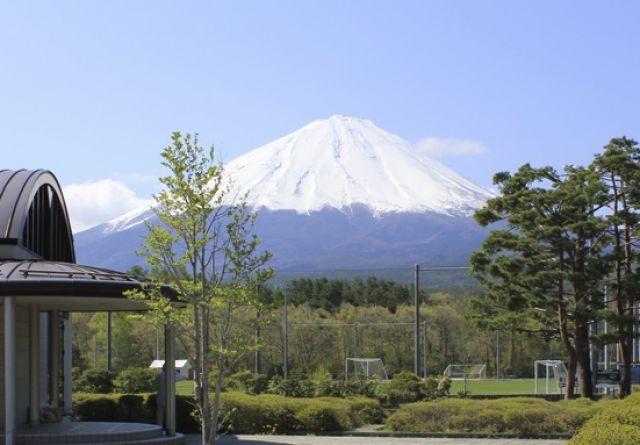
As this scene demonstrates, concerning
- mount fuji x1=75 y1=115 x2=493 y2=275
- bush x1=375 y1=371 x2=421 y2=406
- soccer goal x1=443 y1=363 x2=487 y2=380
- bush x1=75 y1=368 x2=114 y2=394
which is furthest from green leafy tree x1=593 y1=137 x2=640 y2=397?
mount fuji x1=75 y1=115 x2=493 y2=275

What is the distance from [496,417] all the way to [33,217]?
948cm

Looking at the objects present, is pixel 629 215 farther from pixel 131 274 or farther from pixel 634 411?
pixel 634 411

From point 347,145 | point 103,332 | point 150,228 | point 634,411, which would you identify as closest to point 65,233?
point 150,228

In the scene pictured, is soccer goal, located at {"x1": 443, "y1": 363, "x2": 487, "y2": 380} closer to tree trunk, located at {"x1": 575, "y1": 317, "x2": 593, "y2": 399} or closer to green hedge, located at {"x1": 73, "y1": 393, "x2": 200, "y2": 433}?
tree trunk, located at {"x1": 575, "y1": 317, "x2": 593, "y2": 399}

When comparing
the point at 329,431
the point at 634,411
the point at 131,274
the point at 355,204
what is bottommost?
the point at 329,431

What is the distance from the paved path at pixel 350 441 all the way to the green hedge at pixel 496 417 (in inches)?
25.4

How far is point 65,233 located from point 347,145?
514 feet

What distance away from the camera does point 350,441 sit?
750 inches

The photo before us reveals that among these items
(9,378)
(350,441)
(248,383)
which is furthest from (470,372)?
(9,378)

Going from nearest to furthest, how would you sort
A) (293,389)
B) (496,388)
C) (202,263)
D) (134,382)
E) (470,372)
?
(202,263)
(293,389)
(134,382)
(496,388)
(470,372)

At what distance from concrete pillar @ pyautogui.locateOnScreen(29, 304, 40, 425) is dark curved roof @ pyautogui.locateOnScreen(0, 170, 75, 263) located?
1.13m

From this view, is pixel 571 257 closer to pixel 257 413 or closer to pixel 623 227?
pixel 623 227

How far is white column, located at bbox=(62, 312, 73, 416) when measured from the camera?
23.2 m

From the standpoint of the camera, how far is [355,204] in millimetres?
188250
